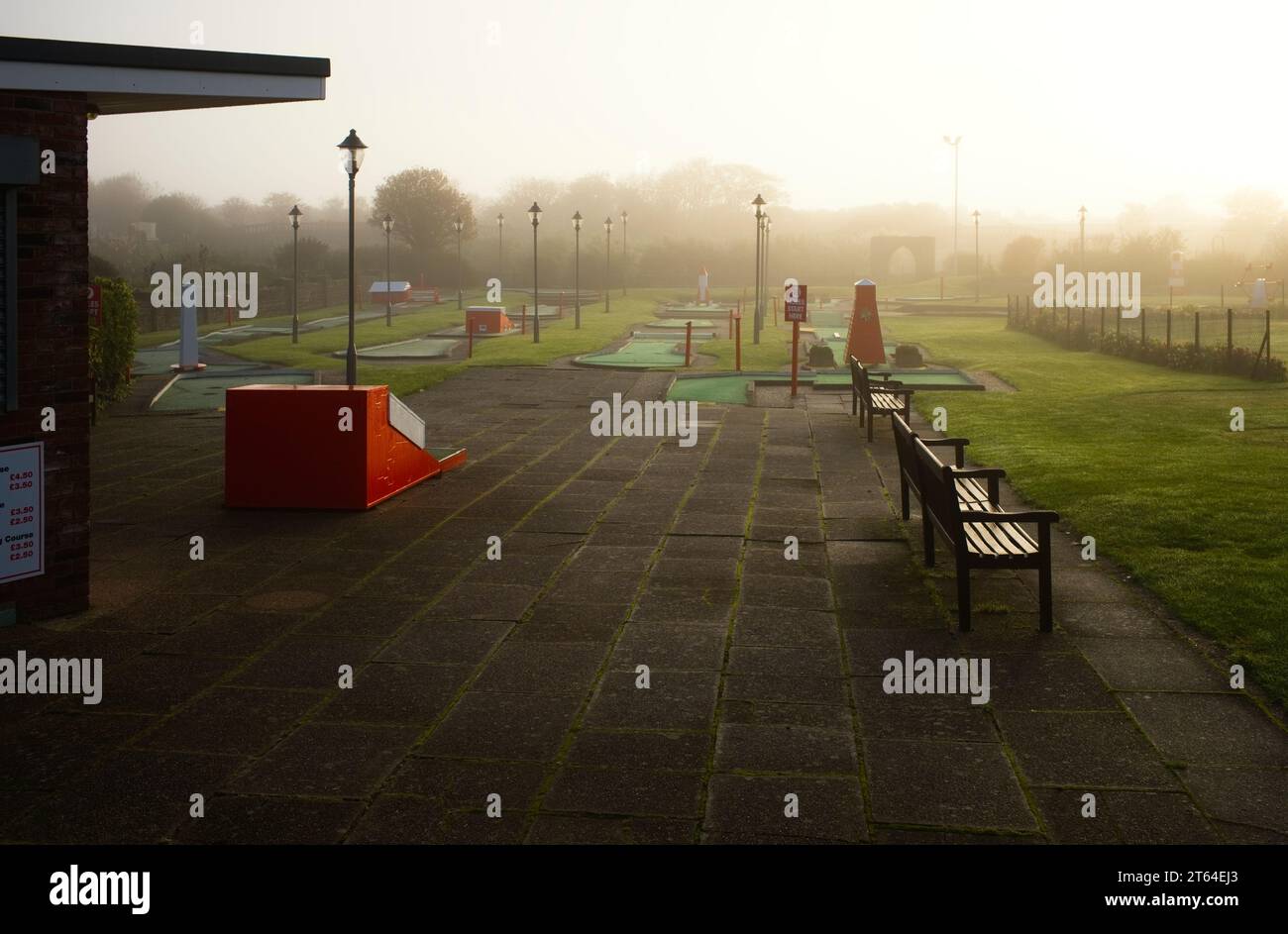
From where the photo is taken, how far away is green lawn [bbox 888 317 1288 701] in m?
7.44

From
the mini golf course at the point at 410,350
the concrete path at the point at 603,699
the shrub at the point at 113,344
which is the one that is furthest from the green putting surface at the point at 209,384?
the concrete path at the point at 603,699

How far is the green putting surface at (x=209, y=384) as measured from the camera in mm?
20469

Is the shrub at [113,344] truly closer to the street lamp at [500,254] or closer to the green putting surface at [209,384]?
the green putting surface at [209,384]

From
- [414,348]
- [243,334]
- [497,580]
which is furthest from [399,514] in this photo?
[243,334]

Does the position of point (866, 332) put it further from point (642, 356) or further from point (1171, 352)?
point (1171, 352)

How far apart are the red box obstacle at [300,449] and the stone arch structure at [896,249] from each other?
277ft

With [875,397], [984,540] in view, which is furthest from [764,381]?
[984,540]

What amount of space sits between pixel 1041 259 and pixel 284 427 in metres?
75.4

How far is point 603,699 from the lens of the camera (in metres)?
5.92

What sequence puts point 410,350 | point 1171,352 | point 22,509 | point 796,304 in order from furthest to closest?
point 410,350
point 1171,352
point 796,304
point 22,509

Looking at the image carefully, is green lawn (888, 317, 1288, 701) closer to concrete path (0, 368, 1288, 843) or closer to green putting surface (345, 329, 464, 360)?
concrete path (0, 368, 1288, 843)

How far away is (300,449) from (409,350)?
23.6m

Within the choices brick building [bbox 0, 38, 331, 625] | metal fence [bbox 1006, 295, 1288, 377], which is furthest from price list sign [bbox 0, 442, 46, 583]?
metal fence [bbox 1006, 295, 1288, 377]

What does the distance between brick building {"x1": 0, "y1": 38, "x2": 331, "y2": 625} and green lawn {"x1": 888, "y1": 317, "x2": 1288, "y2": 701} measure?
635 cm
